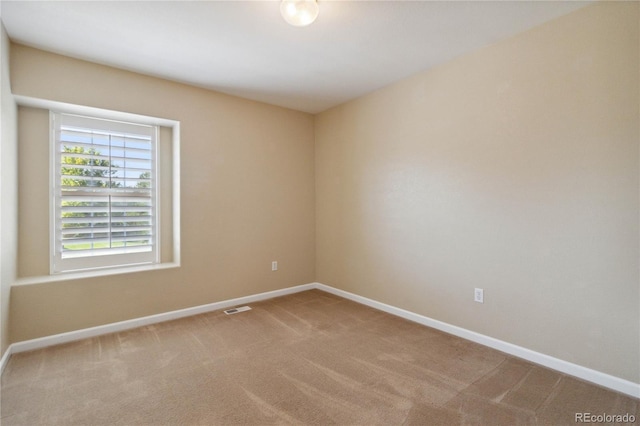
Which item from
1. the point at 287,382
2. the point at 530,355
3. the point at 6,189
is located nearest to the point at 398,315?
the point at 530,355

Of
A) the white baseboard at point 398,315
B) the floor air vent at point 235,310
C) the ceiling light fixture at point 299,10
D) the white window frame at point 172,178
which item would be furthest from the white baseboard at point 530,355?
the ceiling light fixture at point 299,10

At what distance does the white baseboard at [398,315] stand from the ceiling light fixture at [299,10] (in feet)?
9.32

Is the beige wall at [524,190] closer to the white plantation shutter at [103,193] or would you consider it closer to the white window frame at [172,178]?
the white window frame at [172,178]

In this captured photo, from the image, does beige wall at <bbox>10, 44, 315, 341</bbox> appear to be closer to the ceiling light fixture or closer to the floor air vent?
the floor air vent

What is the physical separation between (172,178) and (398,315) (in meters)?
2.99

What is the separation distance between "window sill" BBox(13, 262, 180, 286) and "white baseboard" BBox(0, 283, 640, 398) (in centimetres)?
49

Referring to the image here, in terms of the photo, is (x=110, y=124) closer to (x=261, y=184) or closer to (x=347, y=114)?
(x=261, y=184)

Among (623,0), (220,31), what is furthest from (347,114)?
(623,0)

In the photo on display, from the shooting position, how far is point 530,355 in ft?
7.56

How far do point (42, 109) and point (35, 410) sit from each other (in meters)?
2.49

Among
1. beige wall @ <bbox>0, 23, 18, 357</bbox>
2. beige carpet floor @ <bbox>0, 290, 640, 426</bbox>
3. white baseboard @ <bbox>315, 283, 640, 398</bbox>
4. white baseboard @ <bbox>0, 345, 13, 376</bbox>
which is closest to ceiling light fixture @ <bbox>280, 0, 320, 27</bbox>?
beige wall @ <bbox>0, 23, 18, 357</bbox>

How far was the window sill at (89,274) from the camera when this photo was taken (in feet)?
8.44

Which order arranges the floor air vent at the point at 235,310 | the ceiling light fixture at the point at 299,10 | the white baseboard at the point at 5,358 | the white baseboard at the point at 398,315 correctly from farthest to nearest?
the floor air vent at the point at 235,310 → the white baseboard at the point at 5,358 → the white baseboard at the point at 398,315 → the ceiling light fixture at the point at 299,10

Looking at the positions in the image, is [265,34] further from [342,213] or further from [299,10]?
[342,213]
